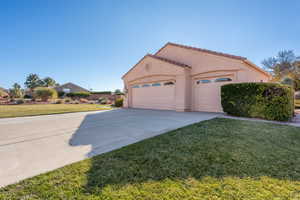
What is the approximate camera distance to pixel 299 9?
341 inches

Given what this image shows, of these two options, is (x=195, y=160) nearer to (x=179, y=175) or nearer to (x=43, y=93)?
(x=179, y=175)

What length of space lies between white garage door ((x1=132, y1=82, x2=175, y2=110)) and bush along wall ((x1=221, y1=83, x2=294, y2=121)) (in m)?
4.20

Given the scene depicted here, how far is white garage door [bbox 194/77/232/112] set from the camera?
8.35m

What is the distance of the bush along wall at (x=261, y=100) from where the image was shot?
565cm

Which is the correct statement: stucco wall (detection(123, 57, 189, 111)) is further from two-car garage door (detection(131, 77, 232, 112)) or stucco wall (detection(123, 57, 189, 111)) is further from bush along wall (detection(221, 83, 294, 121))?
bush along wall (detection(221, 83, 294, 121))

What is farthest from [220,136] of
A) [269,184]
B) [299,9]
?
[299,9]

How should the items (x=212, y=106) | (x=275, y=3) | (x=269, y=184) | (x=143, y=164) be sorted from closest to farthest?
(x=269, y=184) → (x=143, y=164) → (x=275, y=3) → (x=212, y=106)

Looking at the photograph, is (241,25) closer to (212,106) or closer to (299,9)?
(299,9)

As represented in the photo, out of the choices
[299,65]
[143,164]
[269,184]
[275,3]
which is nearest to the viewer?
[269,184]

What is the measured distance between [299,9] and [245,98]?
867 cm

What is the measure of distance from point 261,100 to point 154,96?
7.30 meters

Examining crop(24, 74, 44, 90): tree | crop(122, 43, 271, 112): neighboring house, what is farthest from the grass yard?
crop(24, 74, 44, 90): tree

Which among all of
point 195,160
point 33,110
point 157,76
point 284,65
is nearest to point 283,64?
point 284,65

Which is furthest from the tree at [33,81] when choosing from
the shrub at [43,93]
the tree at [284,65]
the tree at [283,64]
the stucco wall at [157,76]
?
the tree at [283,64]
